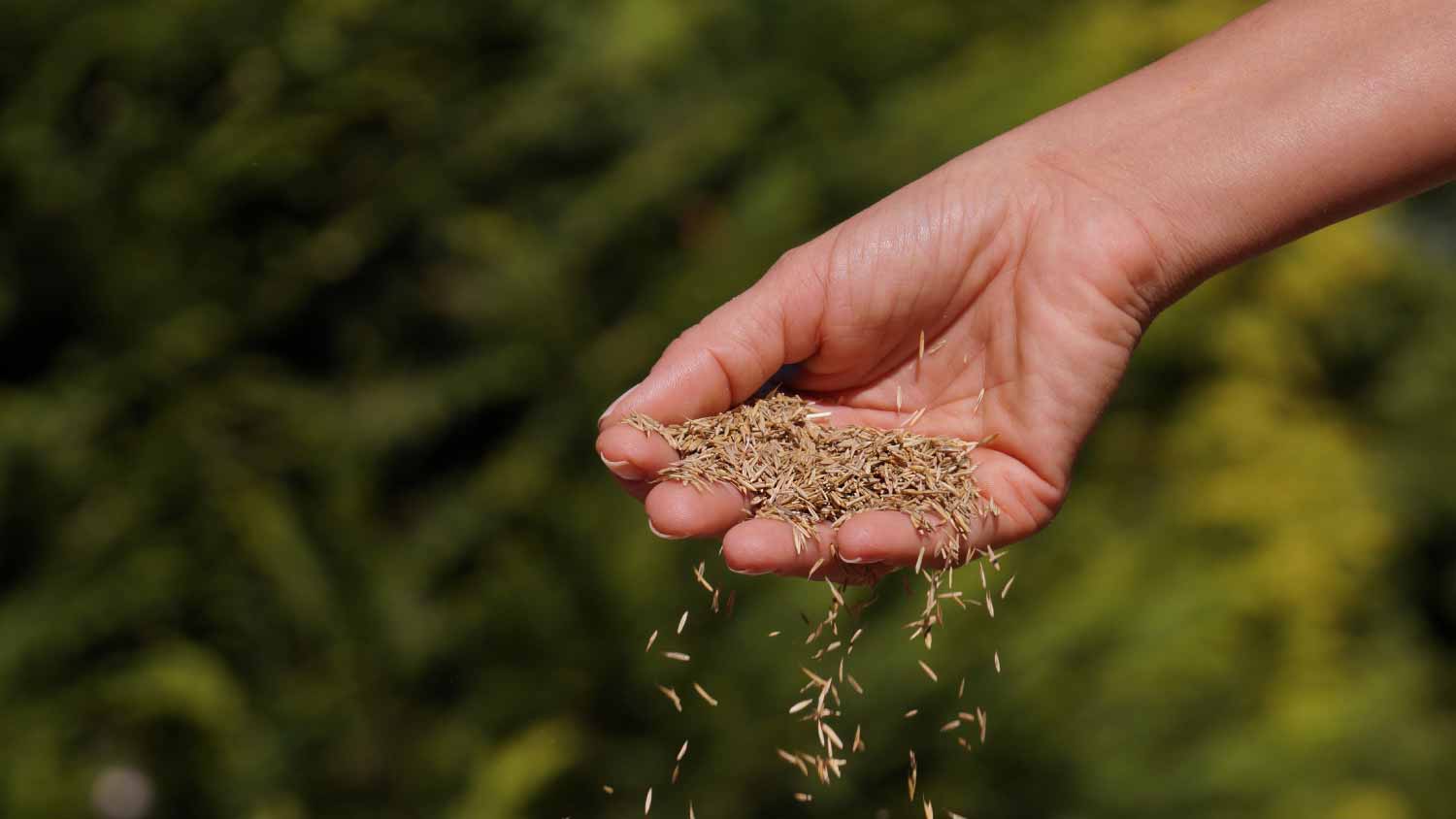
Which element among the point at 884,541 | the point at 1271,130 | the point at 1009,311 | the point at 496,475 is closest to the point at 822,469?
the point at 884,541

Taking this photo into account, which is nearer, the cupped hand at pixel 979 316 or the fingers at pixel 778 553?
the fingers at pixel 778 553

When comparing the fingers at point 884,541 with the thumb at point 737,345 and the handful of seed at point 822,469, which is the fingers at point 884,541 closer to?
the handful of seed at point 822,469

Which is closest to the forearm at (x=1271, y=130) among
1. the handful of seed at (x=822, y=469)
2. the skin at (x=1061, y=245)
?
the skin at (x=1061, y=245)

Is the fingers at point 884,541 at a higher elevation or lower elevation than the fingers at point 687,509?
lower

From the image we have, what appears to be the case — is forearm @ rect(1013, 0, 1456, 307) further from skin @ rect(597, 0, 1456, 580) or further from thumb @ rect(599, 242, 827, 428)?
thumb @ rect(599, 242, 827, 428)

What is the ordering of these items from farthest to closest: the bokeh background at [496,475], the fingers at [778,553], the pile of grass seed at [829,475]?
the bokeh background at [496,475] → the pile of grass seed at [829,475] → the fingers at [778,553]

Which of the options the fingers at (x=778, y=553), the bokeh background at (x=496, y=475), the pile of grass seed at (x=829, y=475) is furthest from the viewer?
the bokeh background at (x=496, y=475)

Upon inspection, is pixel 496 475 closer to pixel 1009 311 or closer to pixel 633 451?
pixel 633 451

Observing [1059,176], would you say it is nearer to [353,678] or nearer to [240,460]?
[353,678]

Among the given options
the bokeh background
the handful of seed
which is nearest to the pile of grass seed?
the handful of seed
